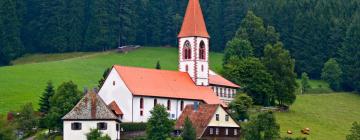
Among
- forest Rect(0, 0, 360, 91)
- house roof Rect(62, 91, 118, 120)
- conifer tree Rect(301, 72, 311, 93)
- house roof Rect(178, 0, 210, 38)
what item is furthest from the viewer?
forest Rect(0, 0, 360, 91)

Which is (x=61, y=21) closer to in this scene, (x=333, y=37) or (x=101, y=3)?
(x=101, y=3)

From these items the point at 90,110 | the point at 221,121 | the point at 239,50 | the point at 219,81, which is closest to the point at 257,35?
the point at 239,50

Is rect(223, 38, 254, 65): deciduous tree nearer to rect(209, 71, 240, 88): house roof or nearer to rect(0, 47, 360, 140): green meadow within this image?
rect(0, 47, 360, 140): green meadow

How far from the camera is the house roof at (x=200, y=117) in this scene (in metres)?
117

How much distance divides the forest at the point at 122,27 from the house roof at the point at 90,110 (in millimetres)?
67592

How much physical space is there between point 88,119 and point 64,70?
55.2 metres

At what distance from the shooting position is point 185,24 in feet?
443

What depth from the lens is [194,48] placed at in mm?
133500

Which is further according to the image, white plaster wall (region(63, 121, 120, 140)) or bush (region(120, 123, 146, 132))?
bush (region(120, 123, 146, 132))

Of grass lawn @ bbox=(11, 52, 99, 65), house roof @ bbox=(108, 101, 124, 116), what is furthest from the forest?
house roof @ bbox=(108, 101, 124, 116)

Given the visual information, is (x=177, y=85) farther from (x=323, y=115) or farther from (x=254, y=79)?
(x=323, y=115)

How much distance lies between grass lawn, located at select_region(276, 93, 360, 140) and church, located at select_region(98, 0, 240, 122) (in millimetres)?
9120

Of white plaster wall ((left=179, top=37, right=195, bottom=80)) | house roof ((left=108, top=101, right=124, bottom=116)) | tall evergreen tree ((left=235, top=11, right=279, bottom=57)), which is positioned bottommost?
house roof ((left=108, top=101, right=124, bottom=116))

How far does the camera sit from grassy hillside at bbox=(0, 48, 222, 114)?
5733 inches
